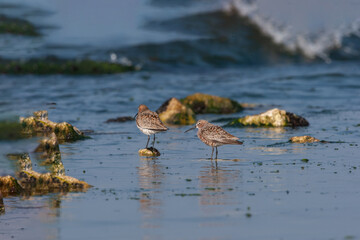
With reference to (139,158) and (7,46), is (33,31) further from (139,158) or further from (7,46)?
(139,158)

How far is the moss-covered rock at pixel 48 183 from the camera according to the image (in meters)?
11.2

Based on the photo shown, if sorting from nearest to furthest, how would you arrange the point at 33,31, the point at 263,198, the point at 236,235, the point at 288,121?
the point at 236,235 → the point at 263,198 → the point at 288,121 → the point at 33,31

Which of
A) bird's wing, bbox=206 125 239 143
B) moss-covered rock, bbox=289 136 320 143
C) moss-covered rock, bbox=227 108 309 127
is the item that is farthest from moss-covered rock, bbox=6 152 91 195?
moss-covered rock, bbox=227 108 309 127

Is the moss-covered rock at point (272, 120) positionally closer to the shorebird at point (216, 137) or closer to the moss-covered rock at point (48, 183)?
the shorebird at point (216, 137)

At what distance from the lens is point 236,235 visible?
27.9 feet

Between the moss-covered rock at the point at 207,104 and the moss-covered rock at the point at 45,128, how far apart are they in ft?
21.1

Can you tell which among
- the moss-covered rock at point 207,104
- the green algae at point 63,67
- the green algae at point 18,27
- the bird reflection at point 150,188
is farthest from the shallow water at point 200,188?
Answer: the green algae at point 18,27

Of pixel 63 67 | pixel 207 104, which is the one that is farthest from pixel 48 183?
pixel 63 67

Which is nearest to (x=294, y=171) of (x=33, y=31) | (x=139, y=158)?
(x=139, y=158)

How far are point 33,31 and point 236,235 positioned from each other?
46.6 m

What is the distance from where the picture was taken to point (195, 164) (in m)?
13.6

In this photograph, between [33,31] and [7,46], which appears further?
[33,31]

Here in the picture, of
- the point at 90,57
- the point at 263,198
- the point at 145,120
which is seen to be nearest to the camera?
the point at 263,198

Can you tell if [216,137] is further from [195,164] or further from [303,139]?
[303,139]
